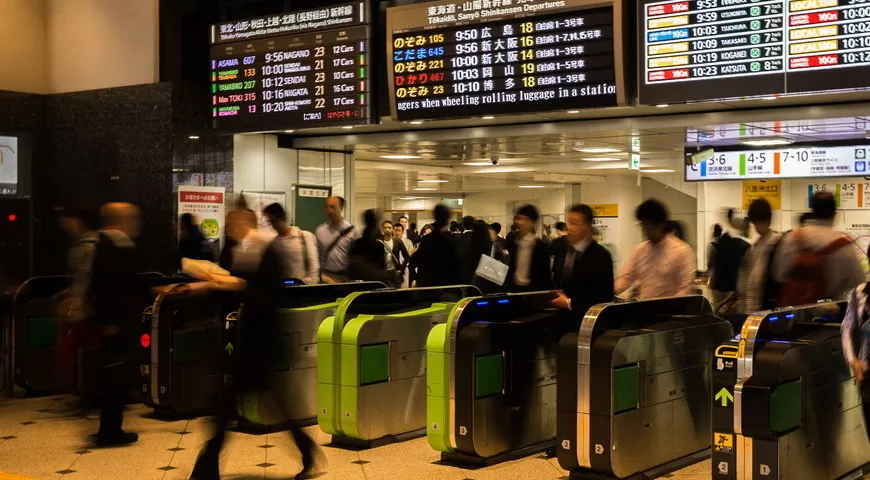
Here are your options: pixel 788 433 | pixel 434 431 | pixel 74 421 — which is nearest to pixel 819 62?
pixel 788 433

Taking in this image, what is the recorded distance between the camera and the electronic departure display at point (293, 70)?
8.98m

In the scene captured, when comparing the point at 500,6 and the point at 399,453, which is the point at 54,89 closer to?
the point at 500,6

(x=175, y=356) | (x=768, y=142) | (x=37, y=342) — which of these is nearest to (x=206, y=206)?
(x=37, y=342)

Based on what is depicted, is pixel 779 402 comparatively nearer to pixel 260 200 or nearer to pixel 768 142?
pixel 768 142

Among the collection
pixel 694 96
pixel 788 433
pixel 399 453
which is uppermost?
pixel 694 96

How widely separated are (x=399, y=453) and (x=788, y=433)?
2626 millimetres

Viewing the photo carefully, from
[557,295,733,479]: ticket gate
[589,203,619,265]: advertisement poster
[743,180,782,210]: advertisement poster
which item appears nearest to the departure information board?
[743,180,782,210]: advertisement poster

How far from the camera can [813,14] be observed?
6965 mm

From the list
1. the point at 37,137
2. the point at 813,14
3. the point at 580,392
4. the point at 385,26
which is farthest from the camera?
the point at 37,137

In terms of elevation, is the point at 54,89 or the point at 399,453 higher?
the point at 54,89

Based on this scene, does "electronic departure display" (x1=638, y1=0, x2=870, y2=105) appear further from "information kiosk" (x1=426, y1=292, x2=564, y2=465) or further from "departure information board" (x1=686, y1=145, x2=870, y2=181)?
"departure information board" (x1=686, y1=145, x2=870, y2=181)

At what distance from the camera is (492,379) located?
613 cm

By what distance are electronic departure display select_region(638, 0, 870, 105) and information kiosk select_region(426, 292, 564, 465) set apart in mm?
2190

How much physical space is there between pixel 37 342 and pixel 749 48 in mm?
6476
